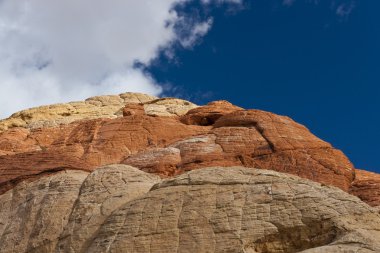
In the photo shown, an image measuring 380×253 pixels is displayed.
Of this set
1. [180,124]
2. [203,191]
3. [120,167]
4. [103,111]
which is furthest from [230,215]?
[103,111]

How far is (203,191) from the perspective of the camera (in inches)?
1356

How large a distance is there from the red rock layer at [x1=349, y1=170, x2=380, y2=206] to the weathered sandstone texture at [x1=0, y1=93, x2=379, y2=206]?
56 millimetres

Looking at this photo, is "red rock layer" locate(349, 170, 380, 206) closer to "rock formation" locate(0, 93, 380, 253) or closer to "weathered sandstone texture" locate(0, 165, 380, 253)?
"rock formation" locate(0, 93, 380, 253)

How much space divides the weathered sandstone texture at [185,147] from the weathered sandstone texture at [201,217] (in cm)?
743

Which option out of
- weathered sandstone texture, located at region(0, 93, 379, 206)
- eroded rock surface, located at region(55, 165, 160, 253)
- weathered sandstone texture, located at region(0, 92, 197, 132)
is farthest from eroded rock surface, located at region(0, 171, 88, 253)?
weathered sandstone texture, located at region(0, 92, 197, 132)

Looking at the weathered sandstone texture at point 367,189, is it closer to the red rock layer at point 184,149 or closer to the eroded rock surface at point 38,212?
the red rock layer at point 184,149

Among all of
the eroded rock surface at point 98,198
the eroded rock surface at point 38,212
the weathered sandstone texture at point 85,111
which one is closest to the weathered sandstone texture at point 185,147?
the eroded rock surface at point 38,212

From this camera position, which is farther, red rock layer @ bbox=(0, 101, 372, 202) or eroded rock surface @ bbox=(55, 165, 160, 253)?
red rock layer @ bbox=(0, 101, 372, 202)

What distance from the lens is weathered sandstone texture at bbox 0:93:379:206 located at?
1829 inches

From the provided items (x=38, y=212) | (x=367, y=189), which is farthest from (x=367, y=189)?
Result: (x=38, y=212)

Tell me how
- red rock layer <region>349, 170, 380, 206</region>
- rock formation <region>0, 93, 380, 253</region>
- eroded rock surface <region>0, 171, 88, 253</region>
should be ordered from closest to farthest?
1. rock formation <region>0, 93, 380, 253</region>
2. eroded rock surface <region>0, 171, 88, 253</region>
3. red rock layer <region>349, 170, 380, 206</region>

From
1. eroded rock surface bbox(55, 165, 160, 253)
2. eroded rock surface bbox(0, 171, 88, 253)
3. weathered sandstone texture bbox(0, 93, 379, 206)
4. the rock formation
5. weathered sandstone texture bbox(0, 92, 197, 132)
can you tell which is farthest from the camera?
weathered sandstone texture bbox(0, 92, 197, 132)

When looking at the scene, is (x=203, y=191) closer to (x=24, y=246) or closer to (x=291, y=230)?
(x=291, y=230)

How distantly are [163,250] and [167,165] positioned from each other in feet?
46.6
